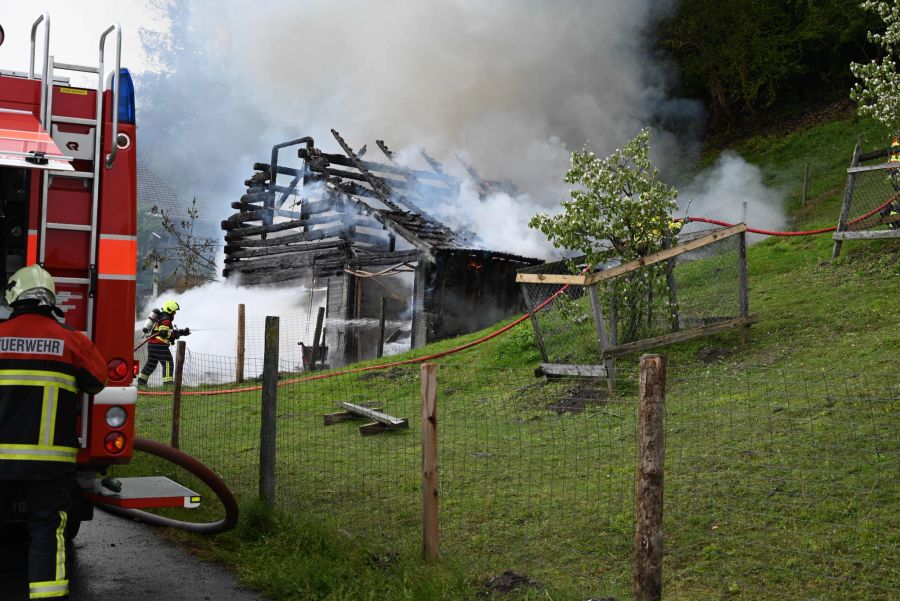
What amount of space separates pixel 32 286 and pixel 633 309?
7146mm

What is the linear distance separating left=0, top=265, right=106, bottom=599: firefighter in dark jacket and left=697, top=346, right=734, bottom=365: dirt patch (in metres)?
6.69

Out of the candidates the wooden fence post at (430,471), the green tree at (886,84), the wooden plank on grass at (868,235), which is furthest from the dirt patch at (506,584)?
the green tree at (886,84)

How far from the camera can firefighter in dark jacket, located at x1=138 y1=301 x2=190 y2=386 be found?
50.3 ft

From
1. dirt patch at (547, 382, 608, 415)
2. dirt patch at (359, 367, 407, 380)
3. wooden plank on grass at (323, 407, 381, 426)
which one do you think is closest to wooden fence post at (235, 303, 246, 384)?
dirt patch at (359, 367, 407, 380)

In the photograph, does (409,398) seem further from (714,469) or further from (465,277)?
(465,277)

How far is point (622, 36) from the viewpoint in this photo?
2658cm

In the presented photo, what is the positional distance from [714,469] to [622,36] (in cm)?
2228

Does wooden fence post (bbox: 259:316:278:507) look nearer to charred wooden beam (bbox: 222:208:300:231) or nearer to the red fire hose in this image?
the red fire hose

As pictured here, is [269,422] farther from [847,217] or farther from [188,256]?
[188,256]

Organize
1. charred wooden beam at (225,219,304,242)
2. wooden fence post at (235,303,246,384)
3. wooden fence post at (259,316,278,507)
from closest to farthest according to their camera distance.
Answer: wooden fence post at (259,316,278,507) → wooden fence post at (235,303,246,384) → charred wooden beam at (225,219,304,242)

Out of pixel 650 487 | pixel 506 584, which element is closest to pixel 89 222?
pixel 506 584

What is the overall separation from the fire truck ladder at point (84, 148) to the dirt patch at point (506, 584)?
2.53 m

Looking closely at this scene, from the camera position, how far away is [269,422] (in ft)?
21.5

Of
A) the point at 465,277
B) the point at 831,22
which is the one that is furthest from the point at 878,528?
the point at 831,22
